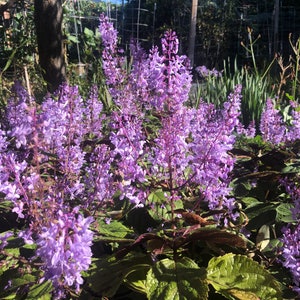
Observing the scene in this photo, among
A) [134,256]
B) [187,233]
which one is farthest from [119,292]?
[187,233]

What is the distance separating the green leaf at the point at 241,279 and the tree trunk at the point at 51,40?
4243mm

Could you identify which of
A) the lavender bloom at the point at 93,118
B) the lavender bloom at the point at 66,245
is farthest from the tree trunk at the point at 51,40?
the lavender bloom at the point at 66,245

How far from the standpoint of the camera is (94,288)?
1364mm

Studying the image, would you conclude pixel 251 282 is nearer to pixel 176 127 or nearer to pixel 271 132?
pixel 176 127

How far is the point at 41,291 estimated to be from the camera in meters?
1.30

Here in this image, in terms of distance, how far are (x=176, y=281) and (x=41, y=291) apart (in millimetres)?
379

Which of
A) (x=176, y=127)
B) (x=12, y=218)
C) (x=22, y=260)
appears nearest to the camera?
(x=22, y=260)

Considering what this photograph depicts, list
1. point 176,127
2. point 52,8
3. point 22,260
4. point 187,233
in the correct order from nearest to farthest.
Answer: point 22,260 < point 187,233 < point 176,127 < point 52,8

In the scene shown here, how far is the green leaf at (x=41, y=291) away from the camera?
4.24 feet

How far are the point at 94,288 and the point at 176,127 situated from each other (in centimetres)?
57

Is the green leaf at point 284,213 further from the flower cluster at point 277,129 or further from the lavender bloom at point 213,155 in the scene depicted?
the flower cluster at point 277,129

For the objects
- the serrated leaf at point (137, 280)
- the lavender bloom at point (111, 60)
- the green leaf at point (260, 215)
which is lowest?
the serrated leaf at point (137, 280)

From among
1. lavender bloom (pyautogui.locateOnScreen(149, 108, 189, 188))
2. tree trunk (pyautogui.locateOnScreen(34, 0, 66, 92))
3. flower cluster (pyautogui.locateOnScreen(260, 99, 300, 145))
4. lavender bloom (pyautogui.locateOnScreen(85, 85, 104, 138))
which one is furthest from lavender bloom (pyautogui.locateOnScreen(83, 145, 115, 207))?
tree trunk (pyautogui.locateOnScreen(34, 0, 66, 92))

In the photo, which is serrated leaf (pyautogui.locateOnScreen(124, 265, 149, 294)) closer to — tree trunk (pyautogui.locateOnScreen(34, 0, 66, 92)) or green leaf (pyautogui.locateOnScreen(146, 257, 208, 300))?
green leaf (pyautogui.locateOnScreen(146, 257, 208, 300))
